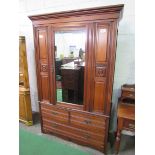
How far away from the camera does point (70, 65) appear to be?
2064 millimetres

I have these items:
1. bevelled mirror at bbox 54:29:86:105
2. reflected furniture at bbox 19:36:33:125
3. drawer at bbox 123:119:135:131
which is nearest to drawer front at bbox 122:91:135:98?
drawer at bbox 123:119:135:131

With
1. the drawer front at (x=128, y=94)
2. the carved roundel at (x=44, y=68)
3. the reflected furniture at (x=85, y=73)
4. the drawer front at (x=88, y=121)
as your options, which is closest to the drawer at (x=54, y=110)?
the reflected furniture at (x=85, y=73)

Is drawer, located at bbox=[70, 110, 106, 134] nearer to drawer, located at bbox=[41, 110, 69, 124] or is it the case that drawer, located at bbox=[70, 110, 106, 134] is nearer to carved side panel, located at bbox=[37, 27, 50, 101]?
drawer, located at bbox=[41, 110, 69, 124]

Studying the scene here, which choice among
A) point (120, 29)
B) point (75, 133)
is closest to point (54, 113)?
point (75, 133)

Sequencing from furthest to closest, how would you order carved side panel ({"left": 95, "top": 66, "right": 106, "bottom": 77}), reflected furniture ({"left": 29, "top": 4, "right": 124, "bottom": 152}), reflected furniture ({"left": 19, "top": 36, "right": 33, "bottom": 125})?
reflected furniture ({"left": 19, "top": 36, "right": 33, "bottom": 125})
carved side panel ({"left": 95, "top": 66, "right": 106, "bottom": 77})
reflected furniture ({"left": 29, "top": 4, "right": 124, "bottom": 152})

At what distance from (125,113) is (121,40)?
1094mm

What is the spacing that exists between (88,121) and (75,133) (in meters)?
0.35

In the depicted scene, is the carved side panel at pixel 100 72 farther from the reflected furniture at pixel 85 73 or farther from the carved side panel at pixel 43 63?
the carved side panel at pixel 43 63

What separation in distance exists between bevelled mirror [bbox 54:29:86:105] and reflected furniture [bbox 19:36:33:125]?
0.75 meters

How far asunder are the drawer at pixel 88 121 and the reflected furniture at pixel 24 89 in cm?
105

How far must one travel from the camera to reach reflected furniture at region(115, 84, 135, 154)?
71.6 inches
